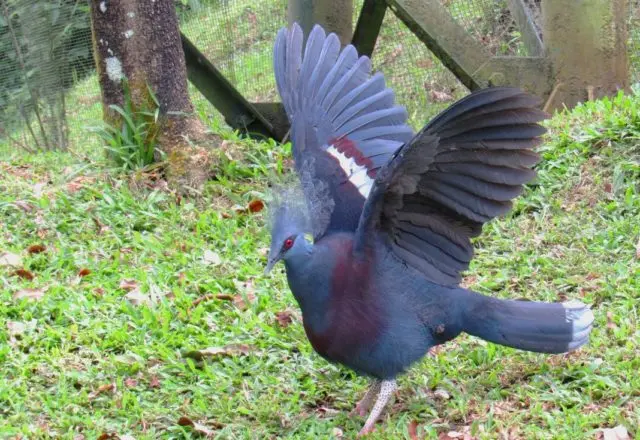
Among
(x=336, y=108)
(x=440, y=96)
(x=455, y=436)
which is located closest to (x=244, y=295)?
(x=336, y=108)

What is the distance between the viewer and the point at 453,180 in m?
3.51

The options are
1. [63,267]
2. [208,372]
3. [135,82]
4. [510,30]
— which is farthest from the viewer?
[510,30]

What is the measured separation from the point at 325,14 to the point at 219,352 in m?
3.16

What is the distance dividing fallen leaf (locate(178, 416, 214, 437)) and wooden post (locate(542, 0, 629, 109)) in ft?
12.0

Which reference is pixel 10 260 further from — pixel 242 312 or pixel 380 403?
pixel 380 403

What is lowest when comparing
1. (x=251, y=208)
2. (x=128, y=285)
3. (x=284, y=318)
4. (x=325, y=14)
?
(x=128, y=285)

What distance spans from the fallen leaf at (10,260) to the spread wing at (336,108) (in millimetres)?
1834

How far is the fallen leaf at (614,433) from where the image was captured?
3.33m

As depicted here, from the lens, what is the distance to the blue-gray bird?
338 cm

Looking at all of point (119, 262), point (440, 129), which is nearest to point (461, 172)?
point (440, 129)

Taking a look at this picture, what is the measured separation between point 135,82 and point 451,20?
209cm

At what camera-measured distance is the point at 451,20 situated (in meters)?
6.18

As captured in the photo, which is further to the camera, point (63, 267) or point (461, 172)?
point (63, 267)

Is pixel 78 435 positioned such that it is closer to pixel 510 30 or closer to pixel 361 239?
pixel 361 239
